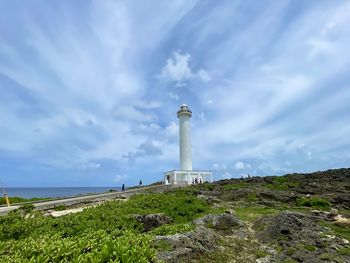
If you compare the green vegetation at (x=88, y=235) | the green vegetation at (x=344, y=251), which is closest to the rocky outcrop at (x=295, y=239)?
the green vegetation at (x=344, y=251)

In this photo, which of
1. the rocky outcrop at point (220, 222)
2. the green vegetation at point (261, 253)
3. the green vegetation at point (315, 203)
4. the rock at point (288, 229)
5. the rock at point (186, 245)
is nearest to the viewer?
the rock at point (186, 245)

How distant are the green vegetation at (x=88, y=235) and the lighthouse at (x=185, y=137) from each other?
32995 mm

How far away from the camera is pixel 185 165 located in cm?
5147

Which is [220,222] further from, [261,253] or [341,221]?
[341,221]

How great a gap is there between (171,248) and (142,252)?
6.85 feet

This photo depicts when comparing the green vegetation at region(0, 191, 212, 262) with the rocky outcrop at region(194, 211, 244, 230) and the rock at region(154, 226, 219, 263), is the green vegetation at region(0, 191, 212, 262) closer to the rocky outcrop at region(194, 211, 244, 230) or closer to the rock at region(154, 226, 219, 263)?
the rock at region(154, 226, 219, 263)

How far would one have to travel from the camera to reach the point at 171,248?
768 cm

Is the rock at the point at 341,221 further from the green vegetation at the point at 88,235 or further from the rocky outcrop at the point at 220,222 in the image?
the green vegetation at the point at 88,235

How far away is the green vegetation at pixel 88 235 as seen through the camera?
5297mm

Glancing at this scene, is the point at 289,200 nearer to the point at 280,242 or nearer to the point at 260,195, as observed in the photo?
the point at 260,195

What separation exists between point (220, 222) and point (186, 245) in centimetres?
419

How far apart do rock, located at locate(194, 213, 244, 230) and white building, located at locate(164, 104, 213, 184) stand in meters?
36.7

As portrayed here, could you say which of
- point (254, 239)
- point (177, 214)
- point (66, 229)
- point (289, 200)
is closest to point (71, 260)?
point (66, 229)

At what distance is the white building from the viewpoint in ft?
163
